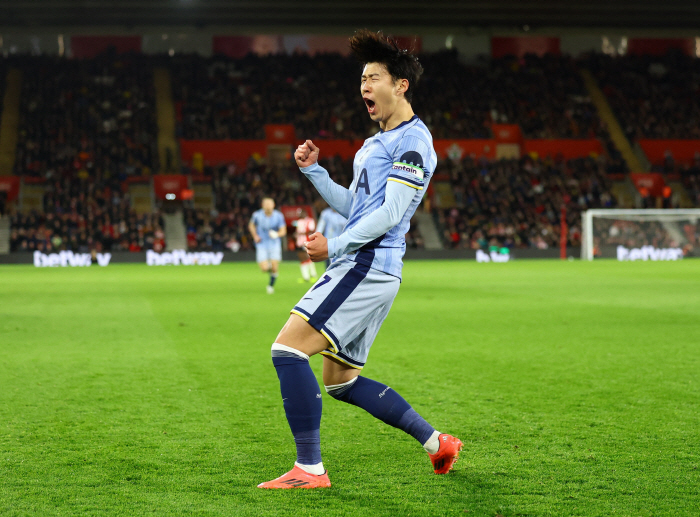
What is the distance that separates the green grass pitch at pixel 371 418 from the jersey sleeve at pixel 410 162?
1.53 m

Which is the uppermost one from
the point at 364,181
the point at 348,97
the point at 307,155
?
the point at 348,97

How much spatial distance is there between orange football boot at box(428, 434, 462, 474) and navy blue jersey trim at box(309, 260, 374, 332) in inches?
37.9

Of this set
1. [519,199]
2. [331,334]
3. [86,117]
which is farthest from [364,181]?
[86,117]

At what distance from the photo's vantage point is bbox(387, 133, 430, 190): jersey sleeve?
391 cm

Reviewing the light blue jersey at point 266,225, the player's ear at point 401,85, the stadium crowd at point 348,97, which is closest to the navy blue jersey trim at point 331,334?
the player's ear at point 401,85

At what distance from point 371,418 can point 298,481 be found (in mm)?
1809

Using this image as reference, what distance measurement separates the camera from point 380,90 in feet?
13.5

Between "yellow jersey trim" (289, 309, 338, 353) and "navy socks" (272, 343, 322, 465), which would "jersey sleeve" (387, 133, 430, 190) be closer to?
"yellow jersey trim" (289, 309, 338, 353)

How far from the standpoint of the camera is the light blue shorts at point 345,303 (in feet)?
12.9

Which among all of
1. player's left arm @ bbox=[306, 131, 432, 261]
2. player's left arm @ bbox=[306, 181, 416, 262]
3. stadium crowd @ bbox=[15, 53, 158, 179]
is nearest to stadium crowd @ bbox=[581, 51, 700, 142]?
stadium crowd @ bbox=[15, 53, 158, 179]

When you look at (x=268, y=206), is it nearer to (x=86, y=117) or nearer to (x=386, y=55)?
(x=386, y=55)

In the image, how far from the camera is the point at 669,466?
14.5 ft

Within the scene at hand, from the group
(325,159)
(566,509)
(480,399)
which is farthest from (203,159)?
(566,509)

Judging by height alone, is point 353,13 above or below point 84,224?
above
